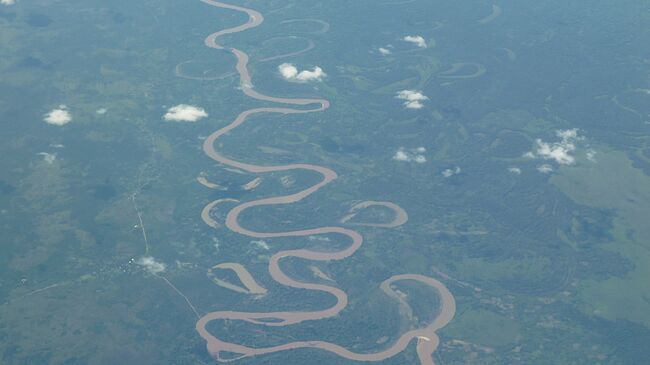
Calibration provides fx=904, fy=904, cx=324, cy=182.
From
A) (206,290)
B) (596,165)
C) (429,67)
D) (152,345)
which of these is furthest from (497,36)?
(152,345)

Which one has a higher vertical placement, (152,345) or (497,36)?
(497,36)

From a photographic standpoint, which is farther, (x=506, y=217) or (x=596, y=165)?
(x=596, y=165)

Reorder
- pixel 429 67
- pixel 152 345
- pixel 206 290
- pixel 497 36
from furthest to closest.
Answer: pixel 497 36 → pixel 429 67 → pixel 206 290 → pixel 152 345

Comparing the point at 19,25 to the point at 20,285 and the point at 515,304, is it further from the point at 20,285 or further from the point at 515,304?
the point at 515,304

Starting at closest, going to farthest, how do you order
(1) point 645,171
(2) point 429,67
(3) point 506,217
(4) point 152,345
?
(4) point 152,345 < (3) point 506,217 < (1) point 645,171 < (2) point 429,67

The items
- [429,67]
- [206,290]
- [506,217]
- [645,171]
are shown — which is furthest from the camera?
[429,67]

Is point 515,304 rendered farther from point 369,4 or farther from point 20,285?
point 369,4

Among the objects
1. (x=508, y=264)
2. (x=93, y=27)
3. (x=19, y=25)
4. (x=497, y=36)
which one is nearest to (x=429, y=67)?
(x=497, y=36)

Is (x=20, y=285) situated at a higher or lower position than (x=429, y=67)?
lower

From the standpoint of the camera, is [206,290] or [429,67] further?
[429,67]
